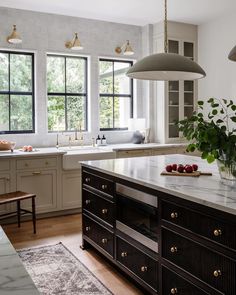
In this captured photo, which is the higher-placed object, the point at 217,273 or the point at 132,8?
the point at 132,8

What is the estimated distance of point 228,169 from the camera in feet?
7.68

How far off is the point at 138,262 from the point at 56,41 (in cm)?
381

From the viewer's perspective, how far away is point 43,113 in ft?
17.3

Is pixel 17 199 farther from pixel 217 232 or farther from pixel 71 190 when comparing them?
pixel 217 232

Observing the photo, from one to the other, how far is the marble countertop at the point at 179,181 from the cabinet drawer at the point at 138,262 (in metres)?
0.55

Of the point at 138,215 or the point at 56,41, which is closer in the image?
the point at 138,215

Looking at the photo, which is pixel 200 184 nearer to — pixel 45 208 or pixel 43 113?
pixel 45 208

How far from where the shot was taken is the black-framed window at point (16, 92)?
201 inches

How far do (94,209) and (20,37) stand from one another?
9.72 feet

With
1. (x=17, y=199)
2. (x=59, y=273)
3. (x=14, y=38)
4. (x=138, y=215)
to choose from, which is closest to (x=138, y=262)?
(x=138, y=215)

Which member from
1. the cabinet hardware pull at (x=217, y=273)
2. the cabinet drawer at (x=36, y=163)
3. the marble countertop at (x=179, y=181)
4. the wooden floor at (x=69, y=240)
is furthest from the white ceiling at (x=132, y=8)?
the cabinet hardware pull at (x=217, y=273)

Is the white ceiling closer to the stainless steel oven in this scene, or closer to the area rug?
the stainless steel oven

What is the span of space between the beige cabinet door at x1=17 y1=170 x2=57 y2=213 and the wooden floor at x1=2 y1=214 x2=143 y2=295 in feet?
0.64

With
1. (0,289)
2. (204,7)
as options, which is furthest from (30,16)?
(0,289)
